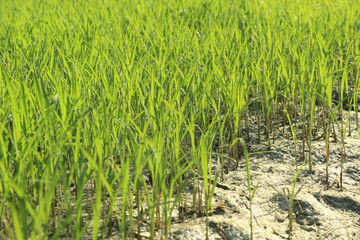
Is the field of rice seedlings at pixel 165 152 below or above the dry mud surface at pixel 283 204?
above

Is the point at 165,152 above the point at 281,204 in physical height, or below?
above

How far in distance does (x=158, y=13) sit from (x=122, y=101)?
1.96 metres

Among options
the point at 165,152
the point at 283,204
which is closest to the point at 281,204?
the point at 283,204

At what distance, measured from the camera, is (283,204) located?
1.56 m

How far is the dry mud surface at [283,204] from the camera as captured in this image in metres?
1.40

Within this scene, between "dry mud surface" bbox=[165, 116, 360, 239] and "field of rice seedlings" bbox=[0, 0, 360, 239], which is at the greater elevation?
"field of rice seedlings" bbox=[0, 0, 360, 239]

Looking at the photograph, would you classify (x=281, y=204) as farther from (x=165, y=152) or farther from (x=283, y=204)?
(x=165, y=152)

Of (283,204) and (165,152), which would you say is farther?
(283,204)

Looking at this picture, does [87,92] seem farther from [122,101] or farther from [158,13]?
[158,13]

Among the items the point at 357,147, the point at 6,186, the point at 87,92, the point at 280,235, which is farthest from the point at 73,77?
the point at 357,147

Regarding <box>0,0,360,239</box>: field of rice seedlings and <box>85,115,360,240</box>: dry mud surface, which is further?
<box>85,115,360,240</box>: dry mud surface

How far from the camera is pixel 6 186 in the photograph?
3.67 feet

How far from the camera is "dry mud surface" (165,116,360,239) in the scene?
140 cm

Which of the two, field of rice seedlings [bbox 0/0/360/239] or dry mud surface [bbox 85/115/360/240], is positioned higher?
field of rice seedlings [bbox 0/0/360/239]
